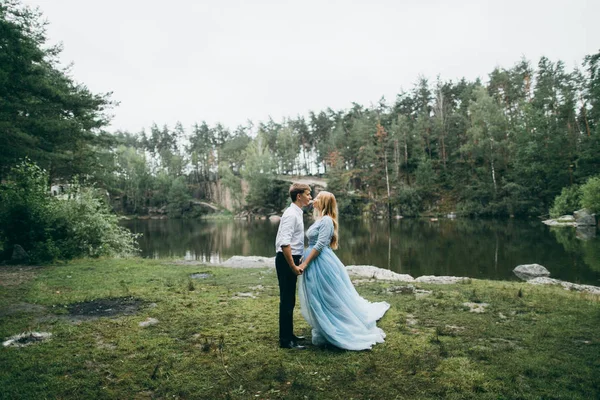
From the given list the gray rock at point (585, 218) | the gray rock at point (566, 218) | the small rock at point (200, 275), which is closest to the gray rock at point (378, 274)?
the small rock at point (200, 275)

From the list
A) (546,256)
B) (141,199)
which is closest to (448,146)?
(546,256)

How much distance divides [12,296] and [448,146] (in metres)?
60.2

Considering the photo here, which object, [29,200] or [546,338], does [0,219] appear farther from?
[546,338]

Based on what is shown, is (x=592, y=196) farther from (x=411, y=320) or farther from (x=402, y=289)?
(x=411, y=320)

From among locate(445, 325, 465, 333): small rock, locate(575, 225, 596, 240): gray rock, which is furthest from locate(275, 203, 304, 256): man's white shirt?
locate(575, 225, 596, 240): gray rock

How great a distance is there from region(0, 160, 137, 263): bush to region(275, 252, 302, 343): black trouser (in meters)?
11.8

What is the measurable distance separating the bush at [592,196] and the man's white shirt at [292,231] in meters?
37.7

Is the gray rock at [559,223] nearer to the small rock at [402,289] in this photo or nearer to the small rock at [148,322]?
the small rock at [402,289]

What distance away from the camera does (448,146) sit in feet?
192

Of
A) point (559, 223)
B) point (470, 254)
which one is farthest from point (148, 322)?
point (559, 223)

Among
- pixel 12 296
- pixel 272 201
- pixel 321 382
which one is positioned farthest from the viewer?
pixel 272 201

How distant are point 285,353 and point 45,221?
1240 centimetres

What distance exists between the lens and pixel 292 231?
504 centimetres

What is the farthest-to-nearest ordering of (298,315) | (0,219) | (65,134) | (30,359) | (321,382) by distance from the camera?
1. (65,134)
2. (0,219)
3. (298,315)
4. (30,359)
5. (321,382)
